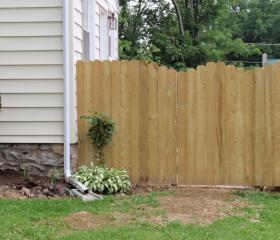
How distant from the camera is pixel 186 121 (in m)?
8.12

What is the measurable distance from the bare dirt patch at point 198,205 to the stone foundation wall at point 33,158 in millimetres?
1642

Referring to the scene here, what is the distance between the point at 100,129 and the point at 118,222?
7.19 feet

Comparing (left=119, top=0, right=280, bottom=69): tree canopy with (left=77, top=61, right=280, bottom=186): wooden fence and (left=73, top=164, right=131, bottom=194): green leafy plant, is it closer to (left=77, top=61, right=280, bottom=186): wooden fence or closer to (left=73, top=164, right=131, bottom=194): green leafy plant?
(left=77, top=61, right=280, bottom=186): wooden fence

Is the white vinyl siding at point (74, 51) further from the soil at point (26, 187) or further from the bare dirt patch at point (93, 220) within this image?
the bare dirt patch at point (93, 220)

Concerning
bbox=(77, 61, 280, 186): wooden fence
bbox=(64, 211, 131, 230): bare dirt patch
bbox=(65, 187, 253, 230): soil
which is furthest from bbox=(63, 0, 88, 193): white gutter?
bbox=(64, 211, 131, 230): bare dirt patch

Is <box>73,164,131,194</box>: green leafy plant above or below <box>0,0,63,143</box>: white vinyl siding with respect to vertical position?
below

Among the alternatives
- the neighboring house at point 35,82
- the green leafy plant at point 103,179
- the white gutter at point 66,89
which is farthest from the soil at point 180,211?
the neighboring house at point 35,82

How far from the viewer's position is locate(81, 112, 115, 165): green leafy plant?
309 inches

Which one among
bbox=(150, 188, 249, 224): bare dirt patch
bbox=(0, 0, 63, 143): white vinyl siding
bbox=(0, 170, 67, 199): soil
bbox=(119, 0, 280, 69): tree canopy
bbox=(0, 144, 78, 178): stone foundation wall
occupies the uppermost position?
bbox=(119, 0, 280, 69): tree canopy

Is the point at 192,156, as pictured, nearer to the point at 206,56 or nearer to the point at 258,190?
the point at 258,190

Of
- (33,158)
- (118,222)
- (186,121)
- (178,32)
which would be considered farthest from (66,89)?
(178,32)

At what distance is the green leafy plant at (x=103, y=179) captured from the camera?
745 cm

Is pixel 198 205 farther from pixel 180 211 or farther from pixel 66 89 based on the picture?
pixel 66 89

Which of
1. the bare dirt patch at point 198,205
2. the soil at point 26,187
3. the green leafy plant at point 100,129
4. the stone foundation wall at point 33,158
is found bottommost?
the bare dirt patch at point 198,205
